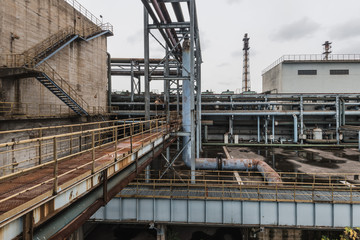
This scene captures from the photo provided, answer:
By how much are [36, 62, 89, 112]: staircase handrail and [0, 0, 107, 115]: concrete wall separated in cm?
49

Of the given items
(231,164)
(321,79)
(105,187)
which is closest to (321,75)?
(321,79)

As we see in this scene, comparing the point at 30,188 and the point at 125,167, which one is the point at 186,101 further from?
the point at 30,188

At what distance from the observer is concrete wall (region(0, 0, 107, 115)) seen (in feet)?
40.6

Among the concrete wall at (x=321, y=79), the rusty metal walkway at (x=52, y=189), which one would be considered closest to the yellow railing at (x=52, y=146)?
the rusty metal walkway at (x=52, y=189)

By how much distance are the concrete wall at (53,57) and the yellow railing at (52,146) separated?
3.26m

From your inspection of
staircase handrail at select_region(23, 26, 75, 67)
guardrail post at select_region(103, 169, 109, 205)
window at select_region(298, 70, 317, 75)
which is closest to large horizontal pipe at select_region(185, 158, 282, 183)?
guardrail post at select_region(103, 169, 109, 205)

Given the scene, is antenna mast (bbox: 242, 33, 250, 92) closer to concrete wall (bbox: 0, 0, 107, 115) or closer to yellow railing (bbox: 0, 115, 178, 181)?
concrete wall (bbox: 0, 0, 107, 115)

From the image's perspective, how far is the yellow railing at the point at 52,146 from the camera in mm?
3288

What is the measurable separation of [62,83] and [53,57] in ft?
8.20

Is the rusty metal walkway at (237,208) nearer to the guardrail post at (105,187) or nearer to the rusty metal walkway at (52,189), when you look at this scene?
the rusty metal walkway at (52,189)

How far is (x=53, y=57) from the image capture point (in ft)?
51.1

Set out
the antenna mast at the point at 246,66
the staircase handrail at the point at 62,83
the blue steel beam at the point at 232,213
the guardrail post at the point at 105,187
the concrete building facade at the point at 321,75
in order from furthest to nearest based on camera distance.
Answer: the antenna mast at the point at 246,66, the concrete building facade at the point at 321,75, the staircase handrail at the point at 62,83, the blue steel beam at the point at 232,213, the guardrail post at the point at 105,187

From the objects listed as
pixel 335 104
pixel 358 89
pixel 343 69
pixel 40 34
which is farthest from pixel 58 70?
pixel 358 89

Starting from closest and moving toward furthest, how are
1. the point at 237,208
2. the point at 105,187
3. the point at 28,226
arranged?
the point at 28,226 → the point at 105,187 → the point at 237,208
